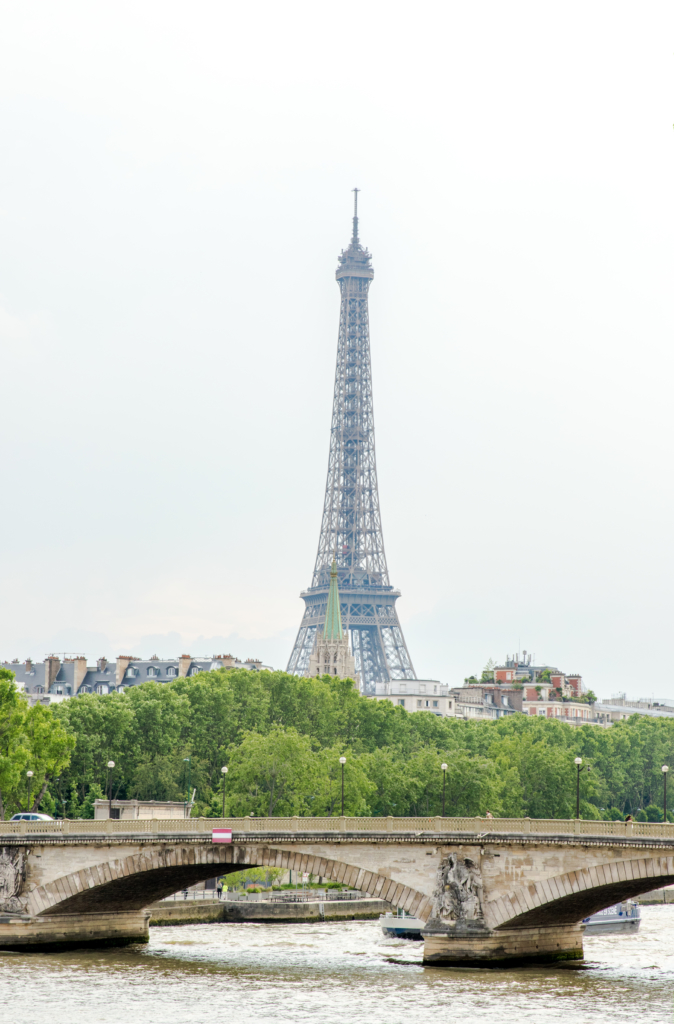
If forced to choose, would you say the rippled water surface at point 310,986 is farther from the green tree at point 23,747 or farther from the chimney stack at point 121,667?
the chimney stack at point 121,667

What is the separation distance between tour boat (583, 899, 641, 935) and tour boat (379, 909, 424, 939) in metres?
10.4

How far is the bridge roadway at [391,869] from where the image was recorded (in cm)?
5334

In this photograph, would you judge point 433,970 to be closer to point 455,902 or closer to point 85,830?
point 455,902

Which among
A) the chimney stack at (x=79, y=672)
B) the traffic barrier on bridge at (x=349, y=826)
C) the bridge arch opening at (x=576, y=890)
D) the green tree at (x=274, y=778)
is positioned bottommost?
the bridge arch opening at (x=576, y=890)

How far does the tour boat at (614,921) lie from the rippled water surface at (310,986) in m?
8.68

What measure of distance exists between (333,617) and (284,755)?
79528 mm

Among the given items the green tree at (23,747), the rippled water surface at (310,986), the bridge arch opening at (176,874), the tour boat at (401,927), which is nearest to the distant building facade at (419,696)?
the green tree at (23,747)

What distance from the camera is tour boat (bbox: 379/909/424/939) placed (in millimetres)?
66062

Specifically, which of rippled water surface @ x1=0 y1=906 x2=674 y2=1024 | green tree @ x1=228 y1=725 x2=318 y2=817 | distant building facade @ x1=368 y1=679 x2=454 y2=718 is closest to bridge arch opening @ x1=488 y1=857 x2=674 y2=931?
rippled water surface @ x1=0 y1=906 x2=674 y2=1024

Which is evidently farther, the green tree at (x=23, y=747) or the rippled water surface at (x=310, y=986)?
the green tree at (x=23, y=747)

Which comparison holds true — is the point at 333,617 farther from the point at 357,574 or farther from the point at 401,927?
the point at 401,927

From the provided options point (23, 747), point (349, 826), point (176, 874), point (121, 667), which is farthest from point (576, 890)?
point (121, 667)

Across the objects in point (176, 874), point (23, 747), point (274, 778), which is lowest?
point (176, 874)

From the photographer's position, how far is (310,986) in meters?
50.1
